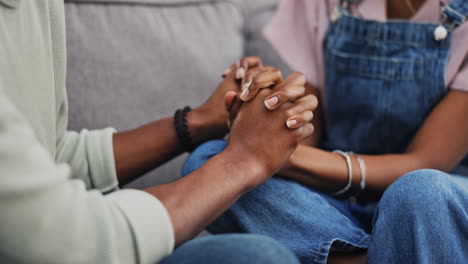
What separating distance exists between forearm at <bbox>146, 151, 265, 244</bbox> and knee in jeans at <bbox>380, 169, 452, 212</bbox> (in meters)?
0.17

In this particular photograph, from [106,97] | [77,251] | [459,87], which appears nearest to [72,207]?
[77,251]

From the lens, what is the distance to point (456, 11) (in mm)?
719

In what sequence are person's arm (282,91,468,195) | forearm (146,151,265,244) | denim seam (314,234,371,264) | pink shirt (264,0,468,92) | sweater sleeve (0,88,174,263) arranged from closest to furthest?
sweater sleeve (0,88,174,263), forearm (146,151,265,244), denim seam (314,234,371,264), person's arm (282,91,468,195), pink shirt (264,0,468,92)

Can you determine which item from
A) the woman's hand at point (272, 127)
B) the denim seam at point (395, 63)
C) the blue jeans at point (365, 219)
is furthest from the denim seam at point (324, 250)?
→ the denim seam at point (395, 63)

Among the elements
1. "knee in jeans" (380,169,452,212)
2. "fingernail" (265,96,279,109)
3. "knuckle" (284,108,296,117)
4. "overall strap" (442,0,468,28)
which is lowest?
"knee in jeans" (380,169,452,212)

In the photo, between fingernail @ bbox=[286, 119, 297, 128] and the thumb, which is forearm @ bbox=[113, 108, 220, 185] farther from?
fingernail @ bbox=[286, 119, 297, 128]

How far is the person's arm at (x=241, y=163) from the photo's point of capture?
19.2 inches

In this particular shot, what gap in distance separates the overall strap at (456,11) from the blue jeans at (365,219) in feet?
1.00

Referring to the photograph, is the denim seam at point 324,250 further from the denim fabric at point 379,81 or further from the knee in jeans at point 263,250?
the denim fabric at point 379,81

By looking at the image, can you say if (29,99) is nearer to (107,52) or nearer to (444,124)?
(107,52)

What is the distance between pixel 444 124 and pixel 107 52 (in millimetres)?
611

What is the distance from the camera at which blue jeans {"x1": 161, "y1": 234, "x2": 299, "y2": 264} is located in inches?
16.2

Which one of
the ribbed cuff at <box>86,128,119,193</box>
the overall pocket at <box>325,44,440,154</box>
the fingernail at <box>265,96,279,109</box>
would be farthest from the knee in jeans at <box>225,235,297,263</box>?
the overall pocket at <box>325,44,440,154</box>

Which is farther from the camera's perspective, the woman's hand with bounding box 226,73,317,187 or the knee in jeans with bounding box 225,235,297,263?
the woman's hand with bounding box 226,73,317,187
